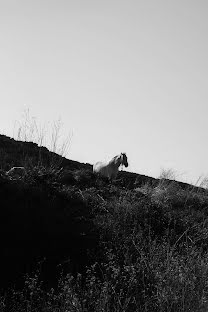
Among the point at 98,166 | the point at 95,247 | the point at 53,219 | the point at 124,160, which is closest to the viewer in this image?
the point at 95,247

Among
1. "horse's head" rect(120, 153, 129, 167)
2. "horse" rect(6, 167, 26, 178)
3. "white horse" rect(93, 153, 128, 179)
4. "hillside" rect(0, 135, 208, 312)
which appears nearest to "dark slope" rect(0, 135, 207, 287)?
"hillside" rect(0, 135, 208, 312)

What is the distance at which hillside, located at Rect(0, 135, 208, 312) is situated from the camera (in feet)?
23.4

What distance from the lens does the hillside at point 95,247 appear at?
7.12 m

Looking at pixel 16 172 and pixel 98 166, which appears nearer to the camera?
pixel 16 172

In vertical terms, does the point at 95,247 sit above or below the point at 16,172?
below

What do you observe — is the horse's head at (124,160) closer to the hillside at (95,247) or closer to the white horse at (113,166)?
the white horse at (113,166)

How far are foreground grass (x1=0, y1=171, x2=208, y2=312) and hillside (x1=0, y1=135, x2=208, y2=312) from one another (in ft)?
0.09

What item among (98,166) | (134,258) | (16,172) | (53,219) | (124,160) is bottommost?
(134,258)

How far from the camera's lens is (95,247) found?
945 centimetres

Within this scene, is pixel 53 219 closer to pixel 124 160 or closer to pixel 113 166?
pixel 113 166

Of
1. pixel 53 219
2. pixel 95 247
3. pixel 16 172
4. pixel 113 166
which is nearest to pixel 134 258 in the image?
pixel 95 247

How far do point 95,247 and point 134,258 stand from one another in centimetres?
94

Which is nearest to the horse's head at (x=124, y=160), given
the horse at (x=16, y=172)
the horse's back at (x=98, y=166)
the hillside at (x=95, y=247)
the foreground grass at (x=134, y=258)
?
the horse's back at (x=98, y=166)

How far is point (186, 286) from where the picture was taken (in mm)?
7117
